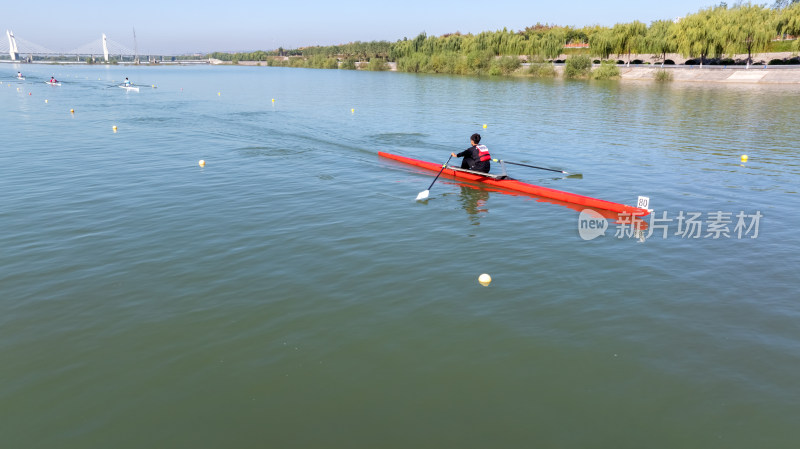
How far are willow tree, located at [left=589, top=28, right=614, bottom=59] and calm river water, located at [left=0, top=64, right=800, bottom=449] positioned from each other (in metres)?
70.4

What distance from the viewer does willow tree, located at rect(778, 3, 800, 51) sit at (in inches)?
2687

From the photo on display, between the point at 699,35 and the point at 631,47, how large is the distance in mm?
12117

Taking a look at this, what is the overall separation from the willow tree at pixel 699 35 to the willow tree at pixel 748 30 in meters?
1.12

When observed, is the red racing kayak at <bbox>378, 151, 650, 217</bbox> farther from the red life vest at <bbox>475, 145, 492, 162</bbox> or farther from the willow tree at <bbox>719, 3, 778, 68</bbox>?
the willow tree at <bbox>719, 3, 778, 68</bbox>

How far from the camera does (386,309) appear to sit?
31.0 feet

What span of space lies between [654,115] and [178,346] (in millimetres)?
37197

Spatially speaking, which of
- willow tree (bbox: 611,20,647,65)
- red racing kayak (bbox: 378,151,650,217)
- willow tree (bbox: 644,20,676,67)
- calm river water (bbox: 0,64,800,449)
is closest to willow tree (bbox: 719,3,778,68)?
willow tree (bbox: 644,20,676,67)

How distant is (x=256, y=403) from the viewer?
6961mm

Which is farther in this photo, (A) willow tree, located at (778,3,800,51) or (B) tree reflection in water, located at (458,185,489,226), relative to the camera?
(A) willow tree, located at (778,3,800,51)

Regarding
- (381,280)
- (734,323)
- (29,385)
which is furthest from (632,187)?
(29,385)
